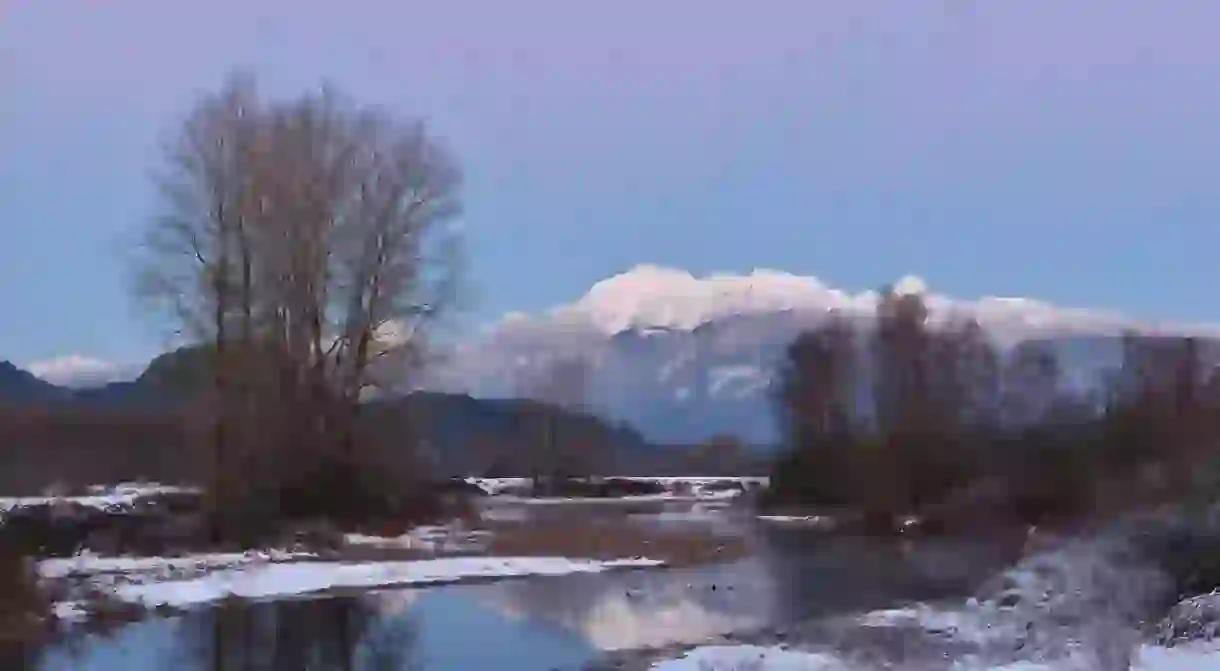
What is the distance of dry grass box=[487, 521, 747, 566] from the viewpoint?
41.1 m

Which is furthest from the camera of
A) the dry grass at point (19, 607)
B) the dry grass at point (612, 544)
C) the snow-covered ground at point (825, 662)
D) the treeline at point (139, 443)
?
the treeline at point (139, 443)

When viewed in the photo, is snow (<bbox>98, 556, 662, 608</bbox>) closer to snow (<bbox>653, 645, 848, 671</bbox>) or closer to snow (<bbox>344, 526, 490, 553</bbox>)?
snow (<bbox>344, 526, 490, 553</bbox>)

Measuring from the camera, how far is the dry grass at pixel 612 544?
41069mm

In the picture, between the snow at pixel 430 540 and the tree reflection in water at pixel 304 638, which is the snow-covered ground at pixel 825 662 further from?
the snow at pixel 430 540

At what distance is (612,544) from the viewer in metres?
44.7

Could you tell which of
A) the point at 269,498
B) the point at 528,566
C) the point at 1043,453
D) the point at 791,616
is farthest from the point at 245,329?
the point at 1043,453

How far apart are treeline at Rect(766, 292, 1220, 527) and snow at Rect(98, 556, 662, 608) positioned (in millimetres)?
14602

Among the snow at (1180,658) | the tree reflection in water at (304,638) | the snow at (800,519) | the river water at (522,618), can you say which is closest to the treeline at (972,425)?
the snow at (800,519)

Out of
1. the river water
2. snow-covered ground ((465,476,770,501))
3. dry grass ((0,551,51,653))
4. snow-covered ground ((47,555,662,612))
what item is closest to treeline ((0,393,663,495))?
snow-covered ground ((47,555,662,612))

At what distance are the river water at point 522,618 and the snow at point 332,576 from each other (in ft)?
3.93

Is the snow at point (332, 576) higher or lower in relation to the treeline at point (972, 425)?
lower

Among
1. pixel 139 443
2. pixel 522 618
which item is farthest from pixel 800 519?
pixel 522 618

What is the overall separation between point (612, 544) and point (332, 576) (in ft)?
43.1

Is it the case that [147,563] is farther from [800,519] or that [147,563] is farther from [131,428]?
[800,519]
